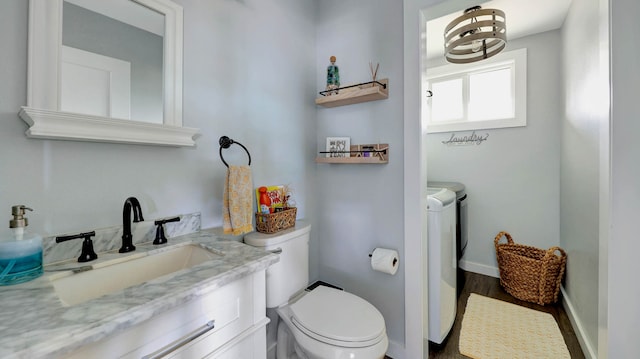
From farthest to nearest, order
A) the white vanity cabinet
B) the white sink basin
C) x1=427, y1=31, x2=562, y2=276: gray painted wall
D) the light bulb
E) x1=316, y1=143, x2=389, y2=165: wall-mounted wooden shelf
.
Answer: x1=427, y1=31, x2=562, y2=276: gray painted wall < the light bulb < x1=316, y1=143, x2=389, y2=165: wall-mounted wooden shelf < the white sink basin < the white vanity cabinet

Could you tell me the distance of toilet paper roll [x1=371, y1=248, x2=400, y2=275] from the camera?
4.88ft

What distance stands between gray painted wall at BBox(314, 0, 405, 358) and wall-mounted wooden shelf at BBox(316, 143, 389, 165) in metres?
0.04

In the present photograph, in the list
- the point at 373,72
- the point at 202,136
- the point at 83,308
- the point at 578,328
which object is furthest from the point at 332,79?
the point at 578,328

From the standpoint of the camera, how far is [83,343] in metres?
0.48

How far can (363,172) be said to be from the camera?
170 cm

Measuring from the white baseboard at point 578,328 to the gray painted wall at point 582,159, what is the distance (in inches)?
0.9

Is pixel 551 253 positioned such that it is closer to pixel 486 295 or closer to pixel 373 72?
pixel 486 295

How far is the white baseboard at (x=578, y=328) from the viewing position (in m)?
1.52

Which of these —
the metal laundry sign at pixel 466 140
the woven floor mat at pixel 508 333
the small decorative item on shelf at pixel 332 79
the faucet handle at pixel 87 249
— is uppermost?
the small decorative item on shelf at pixel 332 79

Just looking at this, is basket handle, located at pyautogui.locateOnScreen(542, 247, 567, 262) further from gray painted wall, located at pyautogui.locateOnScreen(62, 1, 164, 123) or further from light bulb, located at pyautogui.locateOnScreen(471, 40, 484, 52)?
gray painted wall, located at pyautogui.locateOnScreen(62, 1, 164, 123)

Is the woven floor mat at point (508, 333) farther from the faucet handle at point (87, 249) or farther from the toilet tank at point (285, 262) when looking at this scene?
the faucet handle at point (87, 249)

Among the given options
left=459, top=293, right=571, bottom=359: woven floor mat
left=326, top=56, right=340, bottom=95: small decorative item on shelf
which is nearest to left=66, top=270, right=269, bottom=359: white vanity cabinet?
left=326, top=56, right=340, bottom=95: small decorative item on shelf

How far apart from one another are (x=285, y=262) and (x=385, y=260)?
1.99 feet

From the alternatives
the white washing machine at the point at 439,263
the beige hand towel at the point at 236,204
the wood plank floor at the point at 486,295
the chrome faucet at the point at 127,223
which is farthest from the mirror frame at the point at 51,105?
the wood plank floor at the point at 486,295
